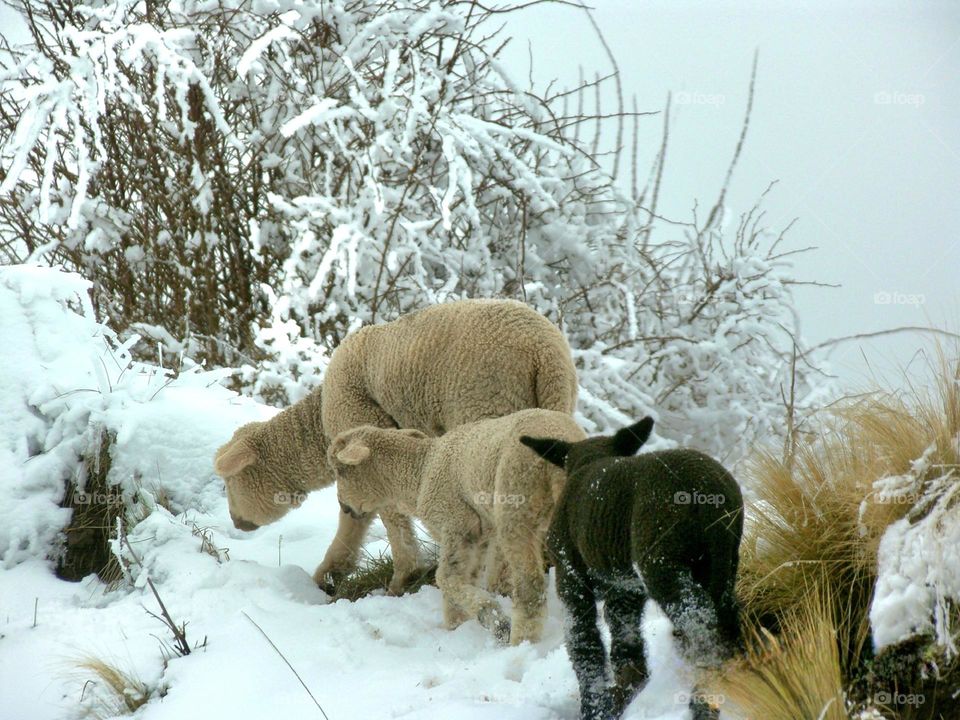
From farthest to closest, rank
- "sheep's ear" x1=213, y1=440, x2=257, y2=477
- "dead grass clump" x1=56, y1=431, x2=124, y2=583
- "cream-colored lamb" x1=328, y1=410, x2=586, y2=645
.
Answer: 1. "dead grass clump" x1=56, y1=431, x2=124, y2=583
2. "sheep's ear" x1=213, y1=440, x2=257, y2=477
3. "cream-colored lamb" x1=328, y1=410, x2=586, y2=645

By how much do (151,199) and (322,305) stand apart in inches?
71.4

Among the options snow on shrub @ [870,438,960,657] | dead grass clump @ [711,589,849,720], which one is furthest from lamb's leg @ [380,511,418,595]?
snow on shrub @ [870,438,960,657]

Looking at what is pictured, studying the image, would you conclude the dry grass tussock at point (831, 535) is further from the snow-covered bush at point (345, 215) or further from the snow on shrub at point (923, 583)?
the snow-covered bush at point (345, 215)

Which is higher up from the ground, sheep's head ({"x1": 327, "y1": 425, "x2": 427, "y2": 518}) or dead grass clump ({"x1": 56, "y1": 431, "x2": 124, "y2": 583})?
sheep's head ({"x1": 327, "y1": 425, "x2": 427, "y2": 518})

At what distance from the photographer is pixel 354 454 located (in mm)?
4586

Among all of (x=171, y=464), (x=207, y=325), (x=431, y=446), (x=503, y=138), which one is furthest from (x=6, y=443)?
(x=503, y=138)

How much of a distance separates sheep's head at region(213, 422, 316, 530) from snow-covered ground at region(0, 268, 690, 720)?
0.22m

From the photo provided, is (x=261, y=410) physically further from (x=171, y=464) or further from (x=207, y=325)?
(x=207, y=325)

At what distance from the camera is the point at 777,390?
8.26 meters

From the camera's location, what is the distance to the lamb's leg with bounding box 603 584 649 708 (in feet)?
10.6

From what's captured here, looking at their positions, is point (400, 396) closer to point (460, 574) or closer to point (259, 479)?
point (259, 479)

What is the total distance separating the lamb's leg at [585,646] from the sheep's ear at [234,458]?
8.39ft

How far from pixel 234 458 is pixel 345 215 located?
2.76 metres

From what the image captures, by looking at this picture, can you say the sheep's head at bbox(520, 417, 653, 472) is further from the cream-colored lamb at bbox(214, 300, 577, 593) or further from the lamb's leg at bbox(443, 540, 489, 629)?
the cream-colored lamb at bbox(214, 300, 577, 593)
